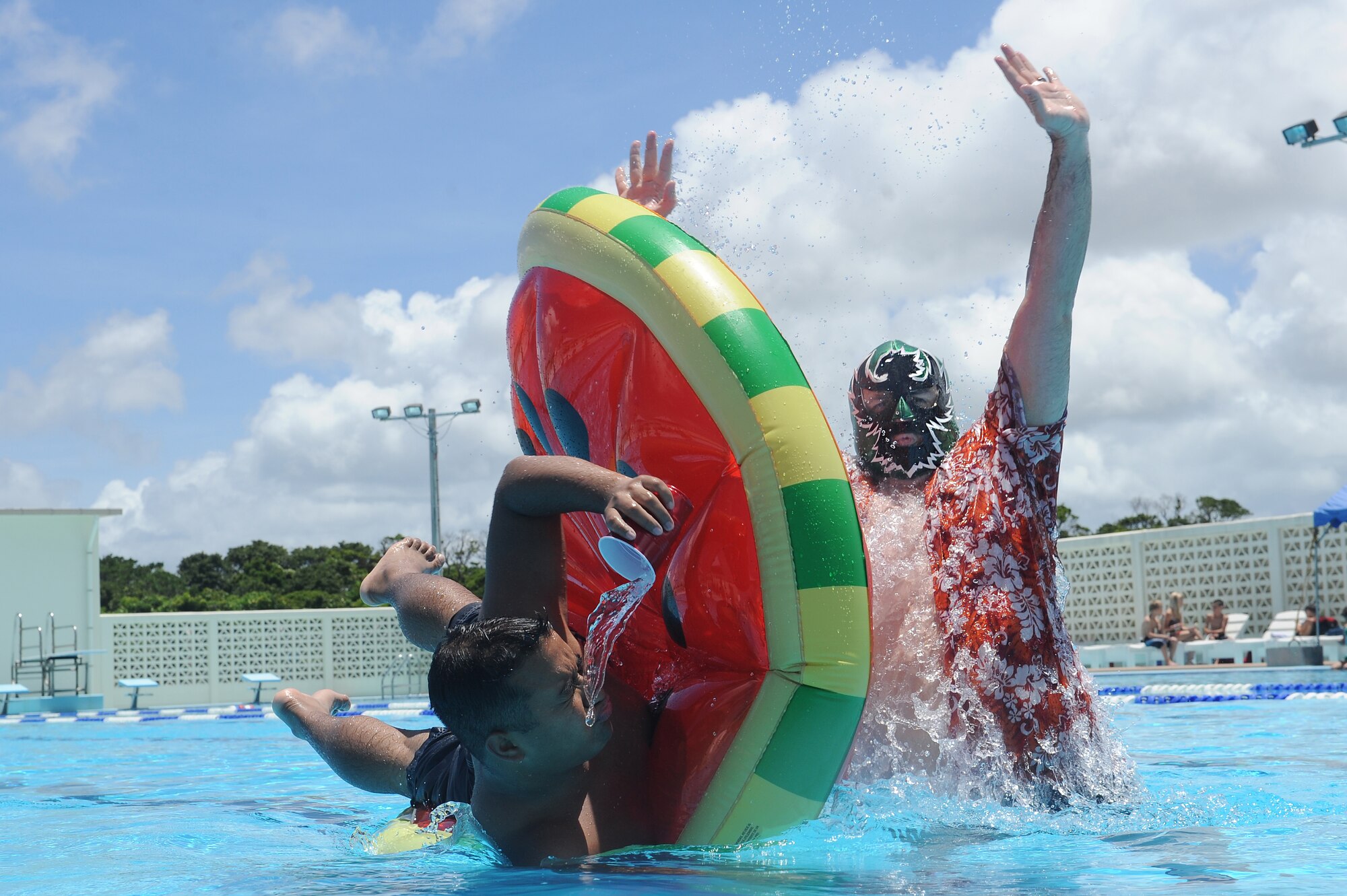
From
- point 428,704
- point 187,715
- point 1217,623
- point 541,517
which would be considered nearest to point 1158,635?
point 1217,623

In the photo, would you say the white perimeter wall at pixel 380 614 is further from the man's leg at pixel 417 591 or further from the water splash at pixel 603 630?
the water splash at pixel 603 630

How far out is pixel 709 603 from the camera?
122 inches

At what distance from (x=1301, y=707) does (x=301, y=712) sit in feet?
28.0

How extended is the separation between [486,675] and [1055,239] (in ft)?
6.23

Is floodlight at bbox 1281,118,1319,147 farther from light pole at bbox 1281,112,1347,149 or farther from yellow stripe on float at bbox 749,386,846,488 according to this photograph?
yellow stripe on float at bbox 749,386,846,488

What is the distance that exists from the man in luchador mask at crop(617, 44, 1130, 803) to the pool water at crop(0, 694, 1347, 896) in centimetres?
14

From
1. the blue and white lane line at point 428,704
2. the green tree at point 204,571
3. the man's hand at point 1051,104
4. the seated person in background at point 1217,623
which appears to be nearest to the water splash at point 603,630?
the man's hand at point 1051,104

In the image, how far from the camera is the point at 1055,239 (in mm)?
3342

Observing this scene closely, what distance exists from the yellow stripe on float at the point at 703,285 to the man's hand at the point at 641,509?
593 mm

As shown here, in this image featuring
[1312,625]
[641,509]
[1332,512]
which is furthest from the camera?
[1312,625]

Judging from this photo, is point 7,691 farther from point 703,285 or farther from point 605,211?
point 703,285

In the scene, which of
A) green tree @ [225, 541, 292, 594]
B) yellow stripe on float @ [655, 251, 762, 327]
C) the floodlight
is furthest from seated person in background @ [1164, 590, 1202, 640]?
green tree @ [225, 541, 292, 594]

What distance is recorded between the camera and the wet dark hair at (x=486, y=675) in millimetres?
2789

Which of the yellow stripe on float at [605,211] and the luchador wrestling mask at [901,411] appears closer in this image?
the yellow stripe on float at [605,211]
